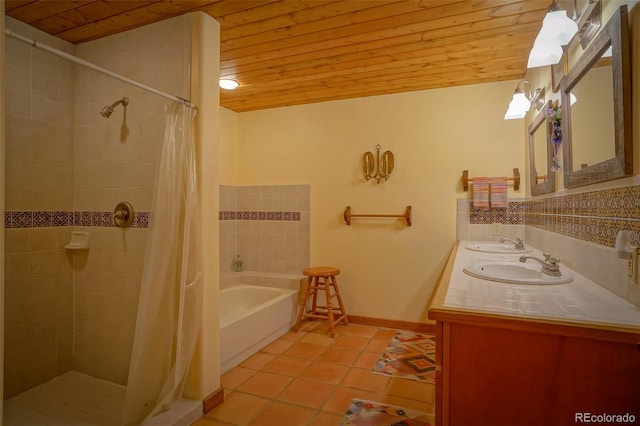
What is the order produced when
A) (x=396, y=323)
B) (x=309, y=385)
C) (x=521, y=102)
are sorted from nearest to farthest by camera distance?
(x=309, y=385) < (x=521, y=102) < (x=396, y=323)

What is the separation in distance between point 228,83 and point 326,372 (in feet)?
7.90

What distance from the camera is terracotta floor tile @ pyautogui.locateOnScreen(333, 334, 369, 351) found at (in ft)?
8.97

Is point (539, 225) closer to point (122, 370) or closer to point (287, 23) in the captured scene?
point (287, 23)

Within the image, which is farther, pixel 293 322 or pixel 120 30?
pixel 293 322

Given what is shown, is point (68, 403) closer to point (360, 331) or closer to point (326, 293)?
point (326, 293)

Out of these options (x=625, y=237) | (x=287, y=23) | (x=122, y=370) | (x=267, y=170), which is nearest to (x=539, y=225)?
(x=625, y=237)

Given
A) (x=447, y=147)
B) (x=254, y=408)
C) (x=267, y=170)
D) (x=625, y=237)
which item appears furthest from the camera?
(x=267, y=170)

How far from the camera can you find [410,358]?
8.23 ft

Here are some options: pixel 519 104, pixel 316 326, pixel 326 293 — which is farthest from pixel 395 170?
pixel 316 326

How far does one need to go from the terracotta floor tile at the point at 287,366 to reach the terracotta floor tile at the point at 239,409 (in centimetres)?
34

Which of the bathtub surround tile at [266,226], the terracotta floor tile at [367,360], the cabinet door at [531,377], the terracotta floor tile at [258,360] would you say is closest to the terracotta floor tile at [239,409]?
the terracotta floor tile at [258,360]

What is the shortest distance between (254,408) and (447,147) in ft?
8.19

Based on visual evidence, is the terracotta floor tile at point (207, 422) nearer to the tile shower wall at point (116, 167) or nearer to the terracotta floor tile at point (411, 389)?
the tile shower wall at point (116, 167)

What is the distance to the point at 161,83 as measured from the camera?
1898mm
